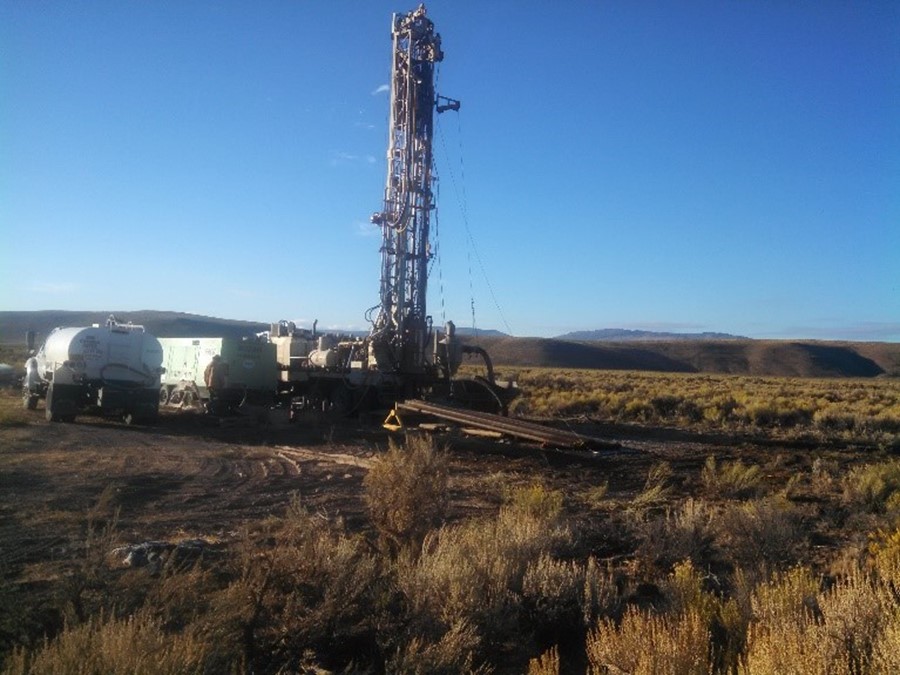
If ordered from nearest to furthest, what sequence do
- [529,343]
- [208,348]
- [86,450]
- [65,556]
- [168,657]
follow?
[168,657], [65,556], [86,450], [208,348], [529,343]

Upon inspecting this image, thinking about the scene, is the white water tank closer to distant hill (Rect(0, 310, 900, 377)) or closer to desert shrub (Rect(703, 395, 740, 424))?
desert shrub (Rect(703, 395, 740, 424))

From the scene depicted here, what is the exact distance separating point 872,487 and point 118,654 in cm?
1179

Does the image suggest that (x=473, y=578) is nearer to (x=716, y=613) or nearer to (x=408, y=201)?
(x=716, y=613)

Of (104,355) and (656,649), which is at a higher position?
(104,355)

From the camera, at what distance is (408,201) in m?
24.7

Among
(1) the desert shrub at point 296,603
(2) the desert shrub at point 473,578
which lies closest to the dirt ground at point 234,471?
(1) the desert shrub at point 296,603

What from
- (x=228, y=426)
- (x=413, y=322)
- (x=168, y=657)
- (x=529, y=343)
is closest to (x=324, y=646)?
(x=168, y=657)

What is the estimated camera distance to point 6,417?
2006cm

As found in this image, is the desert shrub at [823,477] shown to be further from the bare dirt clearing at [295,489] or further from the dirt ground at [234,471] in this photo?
the dirt ground at [234,471]

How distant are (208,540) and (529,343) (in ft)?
372

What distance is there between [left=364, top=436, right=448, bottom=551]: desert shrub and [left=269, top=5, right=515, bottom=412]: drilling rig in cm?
1565

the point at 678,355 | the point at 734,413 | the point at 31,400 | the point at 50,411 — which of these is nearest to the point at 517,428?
the point at 50,411

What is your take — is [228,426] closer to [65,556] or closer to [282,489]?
[282,489]

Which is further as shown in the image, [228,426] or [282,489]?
[228,426]
